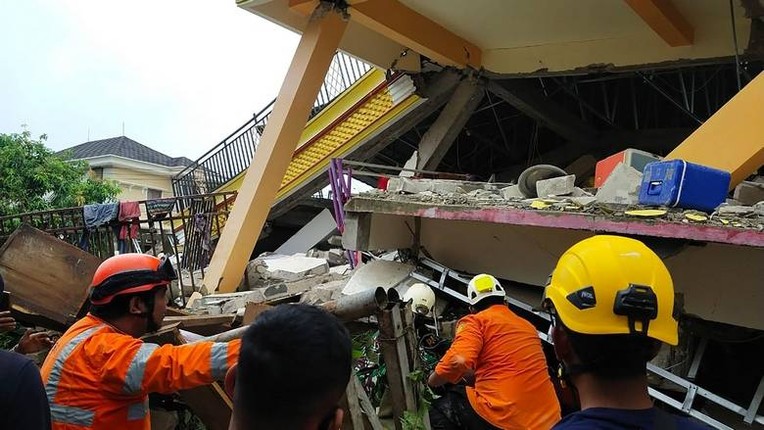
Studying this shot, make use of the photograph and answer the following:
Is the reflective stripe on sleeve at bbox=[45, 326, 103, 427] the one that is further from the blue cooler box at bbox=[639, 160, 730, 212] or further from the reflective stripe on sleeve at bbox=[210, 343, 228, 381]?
the blue cooler box at bbox=[639, 160, 730, 212]

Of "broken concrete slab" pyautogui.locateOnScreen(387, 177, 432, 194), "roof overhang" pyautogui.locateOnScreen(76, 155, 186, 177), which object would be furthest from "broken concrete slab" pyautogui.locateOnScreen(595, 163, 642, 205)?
"roof overhang" pyautogui.locateOnScreen(76, 155, 186, 177)

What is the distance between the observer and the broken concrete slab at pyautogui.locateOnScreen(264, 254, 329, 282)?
867cm

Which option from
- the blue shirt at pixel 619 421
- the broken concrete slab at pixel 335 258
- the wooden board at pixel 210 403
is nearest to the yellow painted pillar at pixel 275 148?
the broken concrete slab at pixel 335 258

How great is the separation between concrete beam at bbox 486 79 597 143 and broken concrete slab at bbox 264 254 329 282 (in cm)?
443

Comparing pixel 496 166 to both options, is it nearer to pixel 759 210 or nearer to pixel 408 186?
pixel 408 186

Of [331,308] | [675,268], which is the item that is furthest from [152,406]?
[675,268]

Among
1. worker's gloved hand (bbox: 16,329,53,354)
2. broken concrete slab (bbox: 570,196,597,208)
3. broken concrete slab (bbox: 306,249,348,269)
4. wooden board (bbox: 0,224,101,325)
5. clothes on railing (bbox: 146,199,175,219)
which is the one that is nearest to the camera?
worker's gloved hand (bbox: 16,329,53,354)

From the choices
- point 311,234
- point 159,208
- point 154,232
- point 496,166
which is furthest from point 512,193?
point 496,166

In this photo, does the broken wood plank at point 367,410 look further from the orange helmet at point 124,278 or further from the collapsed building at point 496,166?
the orange helmet at point 124,278

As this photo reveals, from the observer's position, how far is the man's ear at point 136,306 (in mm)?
2211

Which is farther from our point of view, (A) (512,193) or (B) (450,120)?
(B) (450,120)

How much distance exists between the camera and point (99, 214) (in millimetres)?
7324

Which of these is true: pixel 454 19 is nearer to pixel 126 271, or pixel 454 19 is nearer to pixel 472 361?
pixel 472 361

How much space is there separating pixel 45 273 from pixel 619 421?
3.56 m
